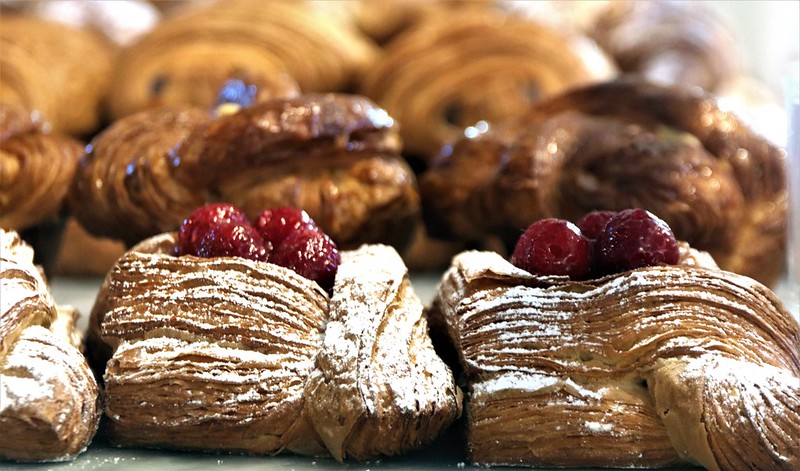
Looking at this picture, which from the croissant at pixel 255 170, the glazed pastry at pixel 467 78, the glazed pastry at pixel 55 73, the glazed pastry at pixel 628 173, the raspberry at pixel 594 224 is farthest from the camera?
the glazed pastry at pixel 55 73

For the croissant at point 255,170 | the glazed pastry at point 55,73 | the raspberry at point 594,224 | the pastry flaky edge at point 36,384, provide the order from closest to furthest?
the pastry flaky edge at point 36,384, the raspberry at point 594,224, the croissant at point 255,170, the glazed pastry at point 55,73

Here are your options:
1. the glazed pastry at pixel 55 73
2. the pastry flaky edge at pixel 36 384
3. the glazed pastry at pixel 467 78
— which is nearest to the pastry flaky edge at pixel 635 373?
the pastry flaky edge at pixel 36 384

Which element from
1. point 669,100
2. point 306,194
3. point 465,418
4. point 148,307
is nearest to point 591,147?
point 669,100

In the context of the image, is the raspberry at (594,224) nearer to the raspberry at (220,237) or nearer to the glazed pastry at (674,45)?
the raspberry at (220,237)

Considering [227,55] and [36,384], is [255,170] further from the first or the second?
[227,55]

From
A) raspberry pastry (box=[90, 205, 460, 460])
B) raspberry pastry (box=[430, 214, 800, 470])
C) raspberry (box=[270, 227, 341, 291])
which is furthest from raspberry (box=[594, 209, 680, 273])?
raspberry (box=[270, 227, 341, 291])

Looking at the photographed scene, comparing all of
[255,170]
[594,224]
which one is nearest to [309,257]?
[594,224]
